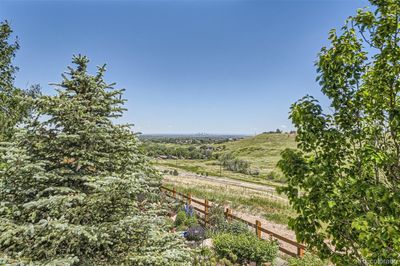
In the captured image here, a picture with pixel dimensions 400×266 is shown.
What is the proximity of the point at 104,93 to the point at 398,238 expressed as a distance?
449 cm

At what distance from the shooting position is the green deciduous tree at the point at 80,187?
3.53 m

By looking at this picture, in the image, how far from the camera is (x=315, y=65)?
369 cm

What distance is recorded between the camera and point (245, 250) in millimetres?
7473

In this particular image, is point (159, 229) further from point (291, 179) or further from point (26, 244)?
point (291, 179)

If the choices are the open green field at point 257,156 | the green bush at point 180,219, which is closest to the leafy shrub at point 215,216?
the green bush at point 180,219

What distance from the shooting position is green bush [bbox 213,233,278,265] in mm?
7363

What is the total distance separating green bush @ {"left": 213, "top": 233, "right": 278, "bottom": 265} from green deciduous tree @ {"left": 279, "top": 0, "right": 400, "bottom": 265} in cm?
427

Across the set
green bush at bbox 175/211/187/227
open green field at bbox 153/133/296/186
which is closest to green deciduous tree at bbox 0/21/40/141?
green bush at bbox 175/211/187/227

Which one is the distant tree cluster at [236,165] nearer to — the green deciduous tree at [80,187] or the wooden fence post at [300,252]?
the wooden fence post at [300,252]

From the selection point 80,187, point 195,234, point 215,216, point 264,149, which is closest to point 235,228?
point 195,234

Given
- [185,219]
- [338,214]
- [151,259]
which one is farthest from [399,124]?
[185,219]

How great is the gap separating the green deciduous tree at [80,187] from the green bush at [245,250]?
3545 mm

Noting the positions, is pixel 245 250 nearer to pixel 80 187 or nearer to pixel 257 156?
pixel 80 187

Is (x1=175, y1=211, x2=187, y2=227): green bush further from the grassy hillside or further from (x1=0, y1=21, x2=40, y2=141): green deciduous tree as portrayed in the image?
the grassy hillside
